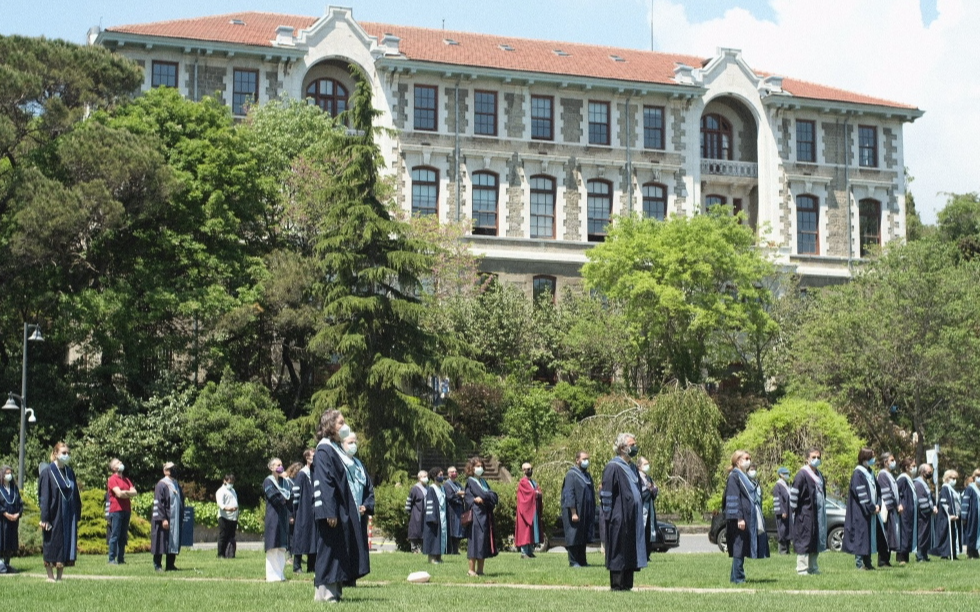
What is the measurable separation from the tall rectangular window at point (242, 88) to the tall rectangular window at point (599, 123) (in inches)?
571

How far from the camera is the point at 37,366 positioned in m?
38.8

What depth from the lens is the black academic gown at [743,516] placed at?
56.4 feet

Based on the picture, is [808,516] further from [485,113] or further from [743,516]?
[485,113]

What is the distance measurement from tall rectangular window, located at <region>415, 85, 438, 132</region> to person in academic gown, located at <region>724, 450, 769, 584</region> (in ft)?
126

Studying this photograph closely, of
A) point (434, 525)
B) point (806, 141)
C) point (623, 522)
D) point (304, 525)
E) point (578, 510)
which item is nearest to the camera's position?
point (304, 525)

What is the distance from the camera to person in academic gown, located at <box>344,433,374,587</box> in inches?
516

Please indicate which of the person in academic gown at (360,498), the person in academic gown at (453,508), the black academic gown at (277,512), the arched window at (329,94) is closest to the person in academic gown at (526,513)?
the person in academic gown at (453,508)

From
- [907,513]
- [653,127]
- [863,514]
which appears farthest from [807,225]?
[863,514]

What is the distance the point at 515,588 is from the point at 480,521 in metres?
3.25

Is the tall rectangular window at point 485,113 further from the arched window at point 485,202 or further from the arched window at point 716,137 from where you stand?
the arched window at point 716,137

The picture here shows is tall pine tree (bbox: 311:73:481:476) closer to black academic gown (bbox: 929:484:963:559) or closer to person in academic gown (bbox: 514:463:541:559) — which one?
person in academic gown (bbox: 514:463:541:559)

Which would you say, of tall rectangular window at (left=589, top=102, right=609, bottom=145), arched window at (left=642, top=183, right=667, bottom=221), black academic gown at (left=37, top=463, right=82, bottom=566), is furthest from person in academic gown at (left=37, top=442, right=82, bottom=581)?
arched window at (left=642, top=183, right=667, bottom=221)

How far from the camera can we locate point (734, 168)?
59.0 meters

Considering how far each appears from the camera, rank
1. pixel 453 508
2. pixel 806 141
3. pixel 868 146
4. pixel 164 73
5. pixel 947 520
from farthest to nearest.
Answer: pixel 868 146, pixel 806 141, pixel 164 73, pixel 453 508, pixel 947 520
